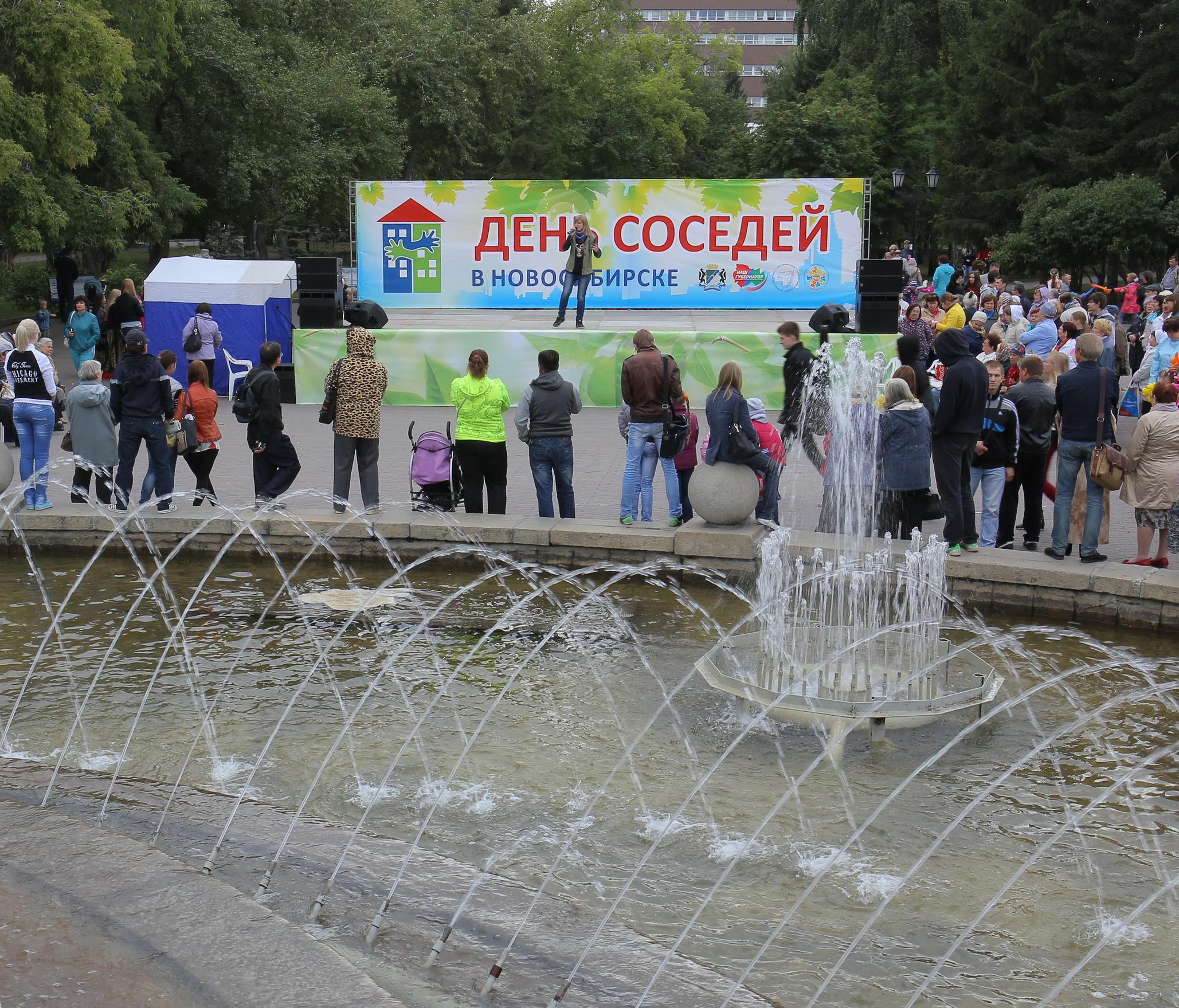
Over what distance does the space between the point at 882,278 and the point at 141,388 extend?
35.4 ft

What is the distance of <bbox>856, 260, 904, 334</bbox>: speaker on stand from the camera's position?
18.4 metres

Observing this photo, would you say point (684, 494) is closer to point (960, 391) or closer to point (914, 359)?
point (914, 359)

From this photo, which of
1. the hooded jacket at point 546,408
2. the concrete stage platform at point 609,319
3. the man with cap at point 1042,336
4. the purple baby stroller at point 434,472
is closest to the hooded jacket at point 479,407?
the hooded jacket at point 546,408

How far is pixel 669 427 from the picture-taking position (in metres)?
10.8

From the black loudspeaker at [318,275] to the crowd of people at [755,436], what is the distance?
6.78 metres

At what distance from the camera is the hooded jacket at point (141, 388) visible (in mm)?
11188

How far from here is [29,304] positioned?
104 ft

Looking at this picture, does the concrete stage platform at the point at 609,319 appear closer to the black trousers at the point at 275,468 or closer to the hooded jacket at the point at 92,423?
the black trousers at the point at 275,468

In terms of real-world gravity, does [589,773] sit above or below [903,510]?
below

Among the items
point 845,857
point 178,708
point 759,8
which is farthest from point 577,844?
point 759,8

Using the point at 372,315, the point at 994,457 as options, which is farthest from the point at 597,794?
the point at 372,315

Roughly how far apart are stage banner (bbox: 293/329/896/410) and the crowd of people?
5.51 meters

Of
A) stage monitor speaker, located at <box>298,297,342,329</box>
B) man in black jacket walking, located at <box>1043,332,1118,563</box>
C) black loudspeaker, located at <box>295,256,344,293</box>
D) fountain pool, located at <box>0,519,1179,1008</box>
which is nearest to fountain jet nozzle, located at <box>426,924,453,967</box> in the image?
fountain pool, located at <box>0,519,1179,1008</box>

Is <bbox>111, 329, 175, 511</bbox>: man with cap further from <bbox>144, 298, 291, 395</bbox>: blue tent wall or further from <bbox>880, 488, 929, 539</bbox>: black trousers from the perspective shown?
<bbox>144, 298, 291, 395</bbox>: blue tent wall
